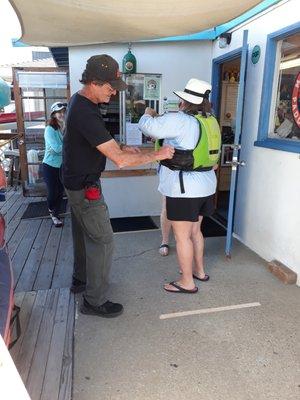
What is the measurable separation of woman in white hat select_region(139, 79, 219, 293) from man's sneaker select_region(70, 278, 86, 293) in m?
0.73

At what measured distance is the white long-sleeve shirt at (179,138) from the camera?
2.53 meters

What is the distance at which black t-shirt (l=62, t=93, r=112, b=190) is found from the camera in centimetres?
226

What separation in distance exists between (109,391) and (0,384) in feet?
2.87

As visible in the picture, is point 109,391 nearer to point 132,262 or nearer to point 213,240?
point 132,262

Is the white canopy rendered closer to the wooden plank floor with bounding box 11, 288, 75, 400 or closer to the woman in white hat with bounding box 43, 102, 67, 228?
the woman in white hat with bounding box 43, 102, 67, 228

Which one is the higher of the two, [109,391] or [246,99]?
[246,99]

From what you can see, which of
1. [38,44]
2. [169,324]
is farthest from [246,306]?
[38,44]

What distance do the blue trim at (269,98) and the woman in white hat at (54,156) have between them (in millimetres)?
2594

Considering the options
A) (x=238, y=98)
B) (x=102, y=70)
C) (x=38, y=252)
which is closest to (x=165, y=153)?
(x=102, y=70)

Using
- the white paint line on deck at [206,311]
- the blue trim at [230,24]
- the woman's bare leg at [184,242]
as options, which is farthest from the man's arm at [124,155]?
the blue trim at [230,24]

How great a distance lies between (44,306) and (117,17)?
2432mm

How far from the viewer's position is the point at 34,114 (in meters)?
6.55

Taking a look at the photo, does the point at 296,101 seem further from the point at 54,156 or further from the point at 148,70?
the point at 54,156

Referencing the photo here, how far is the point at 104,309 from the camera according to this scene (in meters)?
2.64
